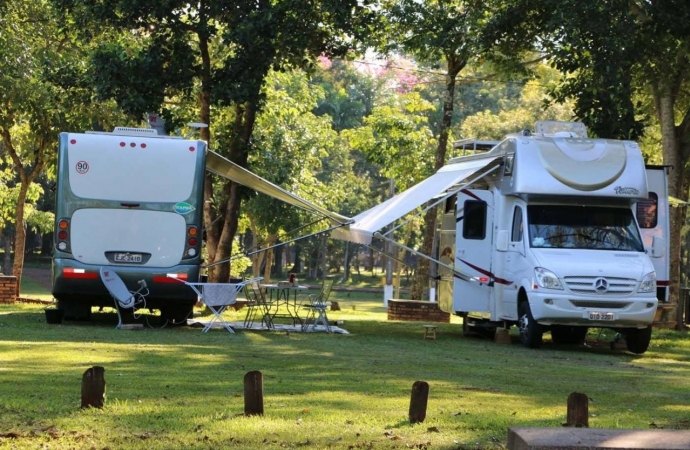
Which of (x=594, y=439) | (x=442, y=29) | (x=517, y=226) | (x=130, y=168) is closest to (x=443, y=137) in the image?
(x=442, y=29)

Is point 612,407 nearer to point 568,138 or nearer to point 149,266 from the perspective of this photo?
point 568,138

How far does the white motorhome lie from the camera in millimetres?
17781

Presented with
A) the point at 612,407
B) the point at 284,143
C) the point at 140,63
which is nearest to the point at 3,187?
the point at 284,143

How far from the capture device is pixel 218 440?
8.66m

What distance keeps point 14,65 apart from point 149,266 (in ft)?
32.4

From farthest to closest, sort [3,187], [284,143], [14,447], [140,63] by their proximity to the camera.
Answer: [284,143] → [3,187] → [140,63] → [14,447]

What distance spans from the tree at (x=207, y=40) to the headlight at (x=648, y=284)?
29.8 feet

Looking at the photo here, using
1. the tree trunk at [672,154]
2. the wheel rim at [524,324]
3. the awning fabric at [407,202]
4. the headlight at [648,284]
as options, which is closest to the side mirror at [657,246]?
the headlight at [648,284]

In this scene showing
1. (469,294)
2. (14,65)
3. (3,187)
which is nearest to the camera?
(469,294)

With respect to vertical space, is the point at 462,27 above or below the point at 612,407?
above

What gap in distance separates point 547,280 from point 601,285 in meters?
0.76

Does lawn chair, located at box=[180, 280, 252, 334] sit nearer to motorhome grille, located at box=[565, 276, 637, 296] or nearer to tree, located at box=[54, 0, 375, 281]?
motorhome grille, located at box=[565, 276, 637, 296]

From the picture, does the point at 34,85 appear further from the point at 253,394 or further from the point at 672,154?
the point at 253,394

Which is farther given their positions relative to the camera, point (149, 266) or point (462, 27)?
point (462, 27)
